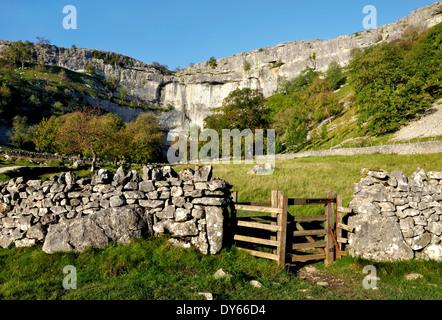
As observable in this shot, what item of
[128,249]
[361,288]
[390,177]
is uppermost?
[390,177]

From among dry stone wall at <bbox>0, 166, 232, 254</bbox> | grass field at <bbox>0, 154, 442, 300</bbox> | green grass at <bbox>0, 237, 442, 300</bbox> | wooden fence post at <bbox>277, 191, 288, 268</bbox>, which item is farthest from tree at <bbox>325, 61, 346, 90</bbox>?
dry stone wall at <bbox>0, 166, 232, 254</bbox>

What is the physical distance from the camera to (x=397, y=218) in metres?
8.73

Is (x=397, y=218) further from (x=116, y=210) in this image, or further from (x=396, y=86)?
(x=396, y=86)

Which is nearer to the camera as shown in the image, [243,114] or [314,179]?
[314,179]

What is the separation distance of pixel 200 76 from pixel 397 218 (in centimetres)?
16953

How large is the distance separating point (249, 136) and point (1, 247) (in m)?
45.1

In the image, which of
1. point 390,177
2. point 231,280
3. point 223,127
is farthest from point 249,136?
point 231,280

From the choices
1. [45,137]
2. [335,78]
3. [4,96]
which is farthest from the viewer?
[335,78]

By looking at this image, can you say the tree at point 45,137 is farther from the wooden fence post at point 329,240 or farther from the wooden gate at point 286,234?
the wooden fence post at point 329,240

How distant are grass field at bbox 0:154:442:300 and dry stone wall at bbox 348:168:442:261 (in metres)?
0.46

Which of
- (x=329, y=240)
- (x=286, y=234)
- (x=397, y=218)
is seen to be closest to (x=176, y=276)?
(x=286, y=234)

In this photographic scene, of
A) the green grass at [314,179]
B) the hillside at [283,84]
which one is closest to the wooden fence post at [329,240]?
the green grass at [314,179]
